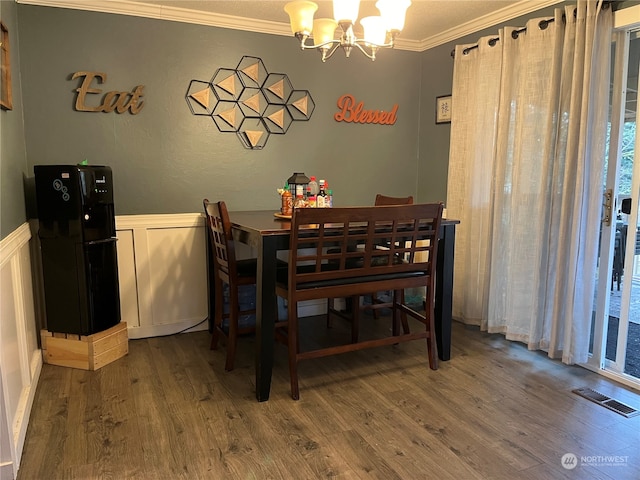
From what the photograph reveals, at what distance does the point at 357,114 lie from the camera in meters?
3.73

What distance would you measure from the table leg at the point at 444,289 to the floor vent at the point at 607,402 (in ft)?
2.31

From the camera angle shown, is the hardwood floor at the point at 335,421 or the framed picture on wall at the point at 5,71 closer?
the hardwood floor at the point at 335,421

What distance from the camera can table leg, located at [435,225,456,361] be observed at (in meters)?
2.69

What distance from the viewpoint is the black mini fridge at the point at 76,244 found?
2494 millimetres

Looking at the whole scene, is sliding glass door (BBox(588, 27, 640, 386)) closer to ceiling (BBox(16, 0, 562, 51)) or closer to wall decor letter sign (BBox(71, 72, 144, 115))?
ceiling (BBox(16, 0, 562, 51))

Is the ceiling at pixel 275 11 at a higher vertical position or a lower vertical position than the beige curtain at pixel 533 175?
higher

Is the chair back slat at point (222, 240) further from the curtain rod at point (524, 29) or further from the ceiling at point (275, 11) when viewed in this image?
the curtain rod at point (524, 29)

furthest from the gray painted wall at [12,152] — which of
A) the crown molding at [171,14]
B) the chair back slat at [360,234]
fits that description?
the chair back slat at [360,234]

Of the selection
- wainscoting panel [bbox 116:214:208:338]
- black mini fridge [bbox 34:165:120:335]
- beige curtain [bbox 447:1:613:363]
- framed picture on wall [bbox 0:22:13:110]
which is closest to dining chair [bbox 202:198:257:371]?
wainscoting panel [bbox 116:214:208:338]

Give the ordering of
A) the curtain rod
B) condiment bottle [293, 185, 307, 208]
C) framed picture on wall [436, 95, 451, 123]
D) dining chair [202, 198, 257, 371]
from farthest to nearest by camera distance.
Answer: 1. framed picture on wall [436, 95, 451, 123]
2. condiment bottle [293, 185, 307, 208]
3. dining chair [202, 198, 257, 371]
4. the curtain rod

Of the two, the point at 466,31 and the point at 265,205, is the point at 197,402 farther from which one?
the point at 466,31

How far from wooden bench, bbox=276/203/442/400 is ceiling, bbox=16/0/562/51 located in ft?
4.99

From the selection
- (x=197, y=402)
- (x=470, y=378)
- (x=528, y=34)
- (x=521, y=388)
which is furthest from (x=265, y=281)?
(x=528, y=34)

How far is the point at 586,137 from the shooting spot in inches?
97.8
